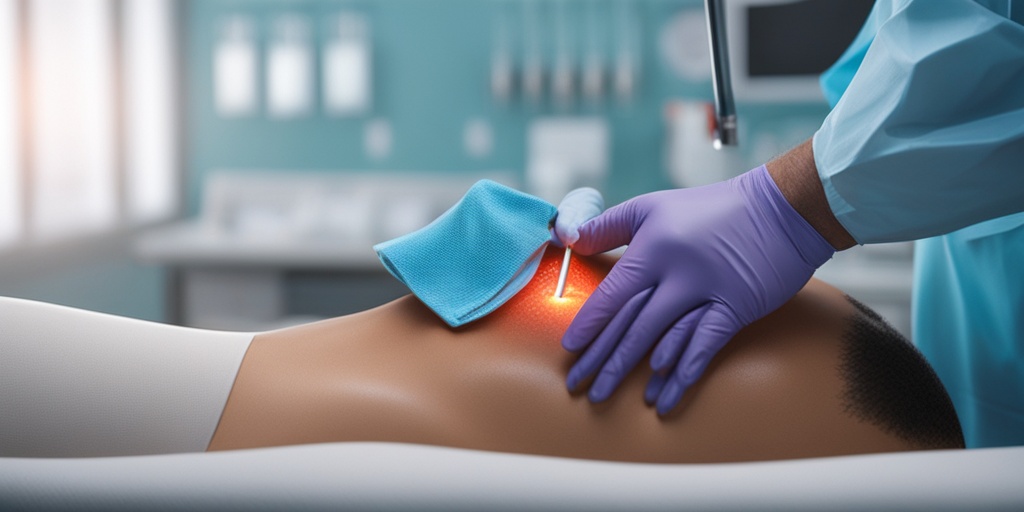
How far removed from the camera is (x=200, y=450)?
2.43 ft

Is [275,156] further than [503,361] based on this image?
Yes

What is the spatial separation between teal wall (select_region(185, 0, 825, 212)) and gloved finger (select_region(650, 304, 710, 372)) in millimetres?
2198

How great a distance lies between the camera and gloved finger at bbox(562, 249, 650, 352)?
0.76m

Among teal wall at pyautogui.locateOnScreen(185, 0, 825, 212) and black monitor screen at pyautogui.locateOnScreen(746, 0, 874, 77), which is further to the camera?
teal wall at pyautogui.locateOnScreen(185, 0, 825, 212)

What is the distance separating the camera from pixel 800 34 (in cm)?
260

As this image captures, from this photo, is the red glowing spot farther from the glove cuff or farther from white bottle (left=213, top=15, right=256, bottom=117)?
white bottle (left=213, top=15, right=256, bottom=117)

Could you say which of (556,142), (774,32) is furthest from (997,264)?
(556,142)

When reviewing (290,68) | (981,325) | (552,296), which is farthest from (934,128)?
(290,68)

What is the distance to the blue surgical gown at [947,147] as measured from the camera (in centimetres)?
71

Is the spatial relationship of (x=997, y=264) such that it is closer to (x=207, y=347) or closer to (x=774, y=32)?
(x=207, y=347)

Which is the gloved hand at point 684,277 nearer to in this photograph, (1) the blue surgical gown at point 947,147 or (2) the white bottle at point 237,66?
(1) the blue surgical gown at point 947,147

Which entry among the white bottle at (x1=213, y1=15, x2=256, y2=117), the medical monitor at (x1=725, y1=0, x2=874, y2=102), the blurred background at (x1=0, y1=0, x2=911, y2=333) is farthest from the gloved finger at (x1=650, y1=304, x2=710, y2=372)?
the white bottle at (x1=213, y1=15, x2=256, y2=117)

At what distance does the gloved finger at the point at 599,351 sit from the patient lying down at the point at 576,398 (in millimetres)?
16

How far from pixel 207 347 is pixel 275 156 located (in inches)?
96.8
